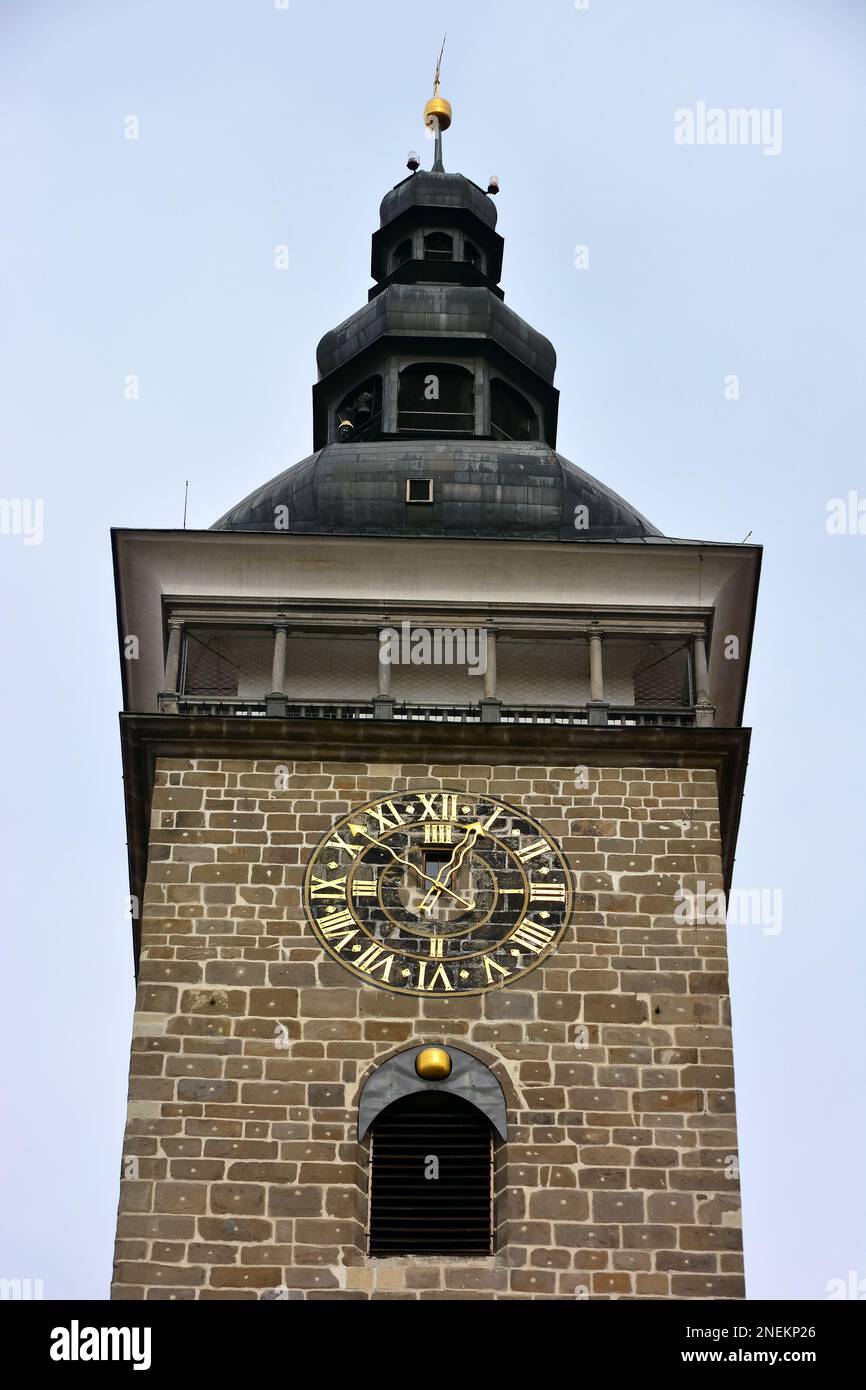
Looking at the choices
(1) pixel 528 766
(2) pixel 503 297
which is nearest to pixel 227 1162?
(1) pixel 528 766

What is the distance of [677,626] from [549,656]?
111cm

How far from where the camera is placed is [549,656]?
27.4 m

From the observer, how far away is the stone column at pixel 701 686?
2641 cm

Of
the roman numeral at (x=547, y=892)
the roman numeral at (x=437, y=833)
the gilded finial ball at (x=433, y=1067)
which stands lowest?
the gilded finial ball at (x=433, y=1067)

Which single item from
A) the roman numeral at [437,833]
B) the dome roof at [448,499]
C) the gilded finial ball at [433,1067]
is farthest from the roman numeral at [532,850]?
the dome roof at [448,499]

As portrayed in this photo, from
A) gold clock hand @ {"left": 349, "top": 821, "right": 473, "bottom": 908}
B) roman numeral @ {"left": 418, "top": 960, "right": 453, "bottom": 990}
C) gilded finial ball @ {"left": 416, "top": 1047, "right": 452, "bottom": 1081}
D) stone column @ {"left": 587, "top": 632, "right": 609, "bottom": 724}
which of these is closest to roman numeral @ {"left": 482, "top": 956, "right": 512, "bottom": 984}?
roman numeral @ {"left": 418, "top": 960, "right": 453, "bottom": 990}

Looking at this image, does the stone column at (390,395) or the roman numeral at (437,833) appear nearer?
the roman numeral at (437,833)

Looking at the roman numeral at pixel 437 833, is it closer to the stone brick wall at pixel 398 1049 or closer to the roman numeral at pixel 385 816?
the roman numeral at pixel 385 816

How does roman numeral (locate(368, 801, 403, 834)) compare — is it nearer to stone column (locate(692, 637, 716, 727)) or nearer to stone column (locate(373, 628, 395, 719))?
stone column (locate(373, 628, 395, 719))

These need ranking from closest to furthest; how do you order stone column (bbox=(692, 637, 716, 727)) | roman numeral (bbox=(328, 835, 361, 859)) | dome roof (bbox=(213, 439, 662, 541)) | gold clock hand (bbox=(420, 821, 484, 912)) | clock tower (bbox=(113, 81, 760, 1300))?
1. clock tower (bbox=(113, 81, 760, 1300))
2. gold clock hand (bbox=(420, 821, 484, 912))
3. roman numeral (bbox=(328, 835, 361, 859))
4. stone column (bbox=(692, 637, 716, 727))
5. dome roof (bbox=(213, 439, 662, 541))

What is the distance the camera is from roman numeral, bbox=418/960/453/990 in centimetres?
2419

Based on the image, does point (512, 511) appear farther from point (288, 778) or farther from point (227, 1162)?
point (227, 1162)

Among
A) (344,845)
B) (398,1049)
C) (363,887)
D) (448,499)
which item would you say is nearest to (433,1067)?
(398,1049)

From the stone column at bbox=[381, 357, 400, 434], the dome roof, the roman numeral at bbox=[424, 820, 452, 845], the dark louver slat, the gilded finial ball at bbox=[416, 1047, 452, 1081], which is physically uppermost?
the stone column at bbox=[381, 357, 400, 434]
